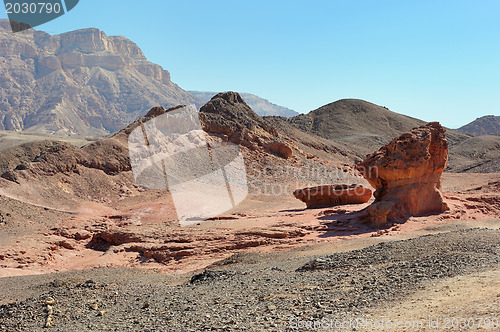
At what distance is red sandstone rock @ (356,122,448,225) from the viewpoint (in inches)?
632

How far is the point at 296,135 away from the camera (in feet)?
157

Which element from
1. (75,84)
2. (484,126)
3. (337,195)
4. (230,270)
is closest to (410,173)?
(337,195)

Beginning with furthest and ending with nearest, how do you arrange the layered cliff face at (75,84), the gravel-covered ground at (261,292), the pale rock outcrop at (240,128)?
the layered cliff face at (75,84) < the pale rock outcrop at (240,128) < the gravel-covered ground at (261,292)

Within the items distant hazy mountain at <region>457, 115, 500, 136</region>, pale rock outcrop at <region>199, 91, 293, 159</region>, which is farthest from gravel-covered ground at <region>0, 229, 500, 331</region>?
distant hazy mountain at <region>457, 115, 500, 136</region>

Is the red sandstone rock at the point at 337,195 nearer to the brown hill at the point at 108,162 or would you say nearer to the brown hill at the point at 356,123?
the brown hill at the point at 108,162

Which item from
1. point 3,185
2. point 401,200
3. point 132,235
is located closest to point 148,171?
point 3,185

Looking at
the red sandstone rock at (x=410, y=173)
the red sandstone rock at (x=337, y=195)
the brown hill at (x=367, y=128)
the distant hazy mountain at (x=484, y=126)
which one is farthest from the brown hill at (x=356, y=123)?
the red sandstone rock at (x=410, y=173)

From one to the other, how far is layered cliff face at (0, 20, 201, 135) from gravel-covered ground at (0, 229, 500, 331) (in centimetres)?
10515

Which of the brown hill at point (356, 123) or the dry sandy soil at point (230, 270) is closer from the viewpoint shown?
the dry sandy soil at point (230, 270)

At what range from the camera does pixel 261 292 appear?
8.48 metres

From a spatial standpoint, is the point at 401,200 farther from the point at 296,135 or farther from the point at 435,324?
the point at 296,135

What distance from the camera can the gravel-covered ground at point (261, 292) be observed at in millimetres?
6898

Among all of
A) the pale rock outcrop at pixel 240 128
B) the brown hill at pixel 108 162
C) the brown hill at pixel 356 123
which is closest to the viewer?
the brown hill at pixel 108 162

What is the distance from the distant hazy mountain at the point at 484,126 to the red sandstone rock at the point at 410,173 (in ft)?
338
